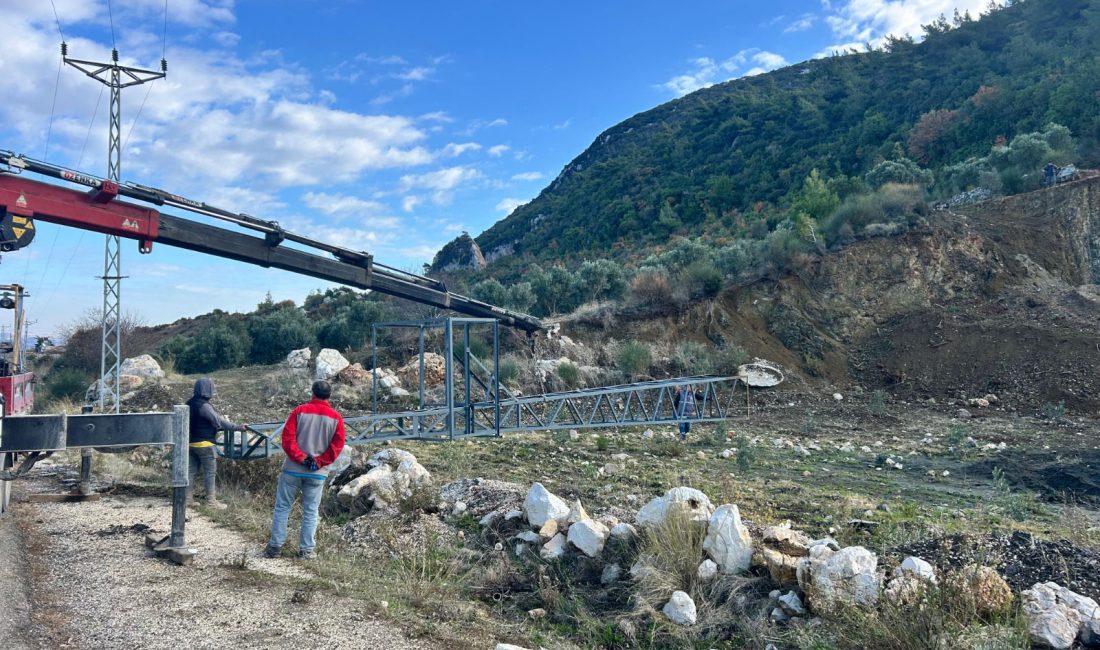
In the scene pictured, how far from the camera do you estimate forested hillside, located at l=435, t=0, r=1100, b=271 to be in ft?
118

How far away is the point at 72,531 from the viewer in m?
6.05

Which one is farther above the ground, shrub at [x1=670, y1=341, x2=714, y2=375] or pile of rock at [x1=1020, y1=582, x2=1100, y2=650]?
shrub at [x1=670, y1=341, x2=714, y2=375]

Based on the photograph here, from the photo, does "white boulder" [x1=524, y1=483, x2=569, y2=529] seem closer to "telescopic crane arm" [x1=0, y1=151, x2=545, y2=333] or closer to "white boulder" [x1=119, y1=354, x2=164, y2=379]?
"telescopic crane arm" [x1=0, y1=151, x2=545, y2=333]

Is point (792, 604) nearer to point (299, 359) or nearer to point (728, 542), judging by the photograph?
point (728, 542)

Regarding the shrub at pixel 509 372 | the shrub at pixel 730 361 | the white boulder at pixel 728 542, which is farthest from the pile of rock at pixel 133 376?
the white boulder at pixel 728 542

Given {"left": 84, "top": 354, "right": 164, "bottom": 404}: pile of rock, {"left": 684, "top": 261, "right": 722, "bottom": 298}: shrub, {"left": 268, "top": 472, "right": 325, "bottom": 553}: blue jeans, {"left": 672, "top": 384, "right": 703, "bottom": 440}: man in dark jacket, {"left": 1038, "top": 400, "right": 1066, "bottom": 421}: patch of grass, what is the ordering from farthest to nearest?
1. {"left": 684, "top": 261, "right": 722, "bottom": 298}: shrub
2. {"left": 84, "top": 354, "right": 164, "bottom": 404}: pile of rock
3. {"left": 1038, "top": 400, "right": 1066, "bottom": 421}: patch of grass
4. {"left": 672, "top": 384, "right": 703, "bottom": 440}: man in dark jacket
5. {"left": 268, "top": 472, "right": 325, "bottom": 553}: blue jeans

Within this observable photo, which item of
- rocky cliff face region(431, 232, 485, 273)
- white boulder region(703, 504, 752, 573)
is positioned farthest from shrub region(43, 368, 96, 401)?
rocky cliff face region(431, 232, 485, 273)

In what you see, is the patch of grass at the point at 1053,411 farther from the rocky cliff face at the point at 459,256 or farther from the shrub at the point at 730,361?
the rocky cliff face at the point at 459,256

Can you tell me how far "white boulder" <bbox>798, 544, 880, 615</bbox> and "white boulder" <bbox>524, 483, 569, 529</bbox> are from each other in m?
2.22

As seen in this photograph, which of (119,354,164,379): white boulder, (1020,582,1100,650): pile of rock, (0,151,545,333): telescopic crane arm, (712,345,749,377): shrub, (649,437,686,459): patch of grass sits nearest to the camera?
(1020,582,1100,650): pile of rock

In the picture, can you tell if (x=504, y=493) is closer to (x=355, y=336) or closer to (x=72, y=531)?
(x=72, y=531)

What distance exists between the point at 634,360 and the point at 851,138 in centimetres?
3989

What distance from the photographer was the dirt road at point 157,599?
3.82 m

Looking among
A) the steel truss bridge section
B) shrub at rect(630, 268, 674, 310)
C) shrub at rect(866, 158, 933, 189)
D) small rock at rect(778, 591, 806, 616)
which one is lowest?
small rock at rect(778, 591, 806, 616)
